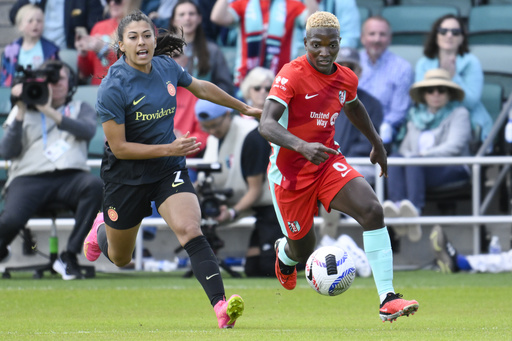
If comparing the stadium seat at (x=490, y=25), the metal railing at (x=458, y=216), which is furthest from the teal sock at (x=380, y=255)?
the stadium seat at (x=490, y=25)

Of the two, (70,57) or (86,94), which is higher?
(70,57)

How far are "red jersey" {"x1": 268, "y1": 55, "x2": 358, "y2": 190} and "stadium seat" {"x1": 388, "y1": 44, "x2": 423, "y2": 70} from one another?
586 cm

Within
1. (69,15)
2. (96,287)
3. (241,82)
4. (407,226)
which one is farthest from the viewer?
(69,15)

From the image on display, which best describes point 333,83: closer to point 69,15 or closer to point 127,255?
point 127,255

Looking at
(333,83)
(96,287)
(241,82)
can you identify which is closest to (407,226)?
(241,82)

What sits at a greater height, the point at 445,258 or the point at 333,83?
the point at 333,83

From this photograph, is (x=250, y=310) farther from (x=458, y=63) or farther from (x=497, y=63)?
(x=497, y=63)

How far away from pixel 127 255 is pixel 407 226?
484 centimetres

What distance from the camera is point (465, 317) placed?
725 centimetres

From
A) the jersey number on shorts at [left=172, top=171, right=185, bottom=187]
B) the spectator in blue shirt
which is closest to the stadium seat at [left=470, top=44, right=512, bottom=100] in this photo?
the spectator in blue shirt

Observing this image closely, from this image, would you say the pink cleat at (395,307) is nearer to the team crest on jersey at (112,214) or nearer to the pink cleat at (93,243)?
the team crest on jersey at (112,214)

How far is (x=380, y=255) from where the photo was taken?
21.9 feet

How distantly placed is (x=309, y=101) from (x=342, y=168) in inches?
21.9

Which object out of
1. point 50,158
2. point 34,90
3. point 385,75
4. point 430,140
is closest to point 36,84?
point 34,90
